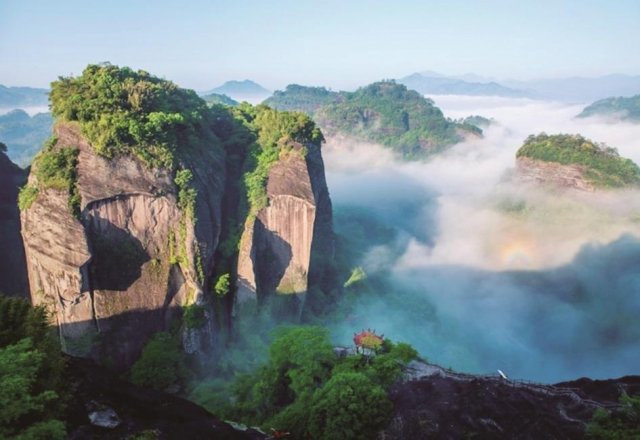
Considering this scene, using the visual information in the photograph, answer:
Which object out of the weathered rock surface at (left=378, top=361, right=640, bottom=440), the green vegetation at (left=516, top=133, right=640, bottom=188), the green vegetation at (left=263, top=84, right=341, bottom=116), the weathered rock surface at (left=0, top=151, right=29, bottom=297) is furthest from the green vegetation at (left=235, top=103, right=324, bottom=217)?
the green vegetation at (left=263, top=84, right=341, bottom=116)

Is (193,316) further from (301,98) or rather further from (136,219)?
(301,98)

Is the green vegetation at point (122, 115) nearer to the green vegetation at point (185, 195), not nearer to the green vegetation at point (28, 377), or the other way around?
the green vegetation at point (185, 195)

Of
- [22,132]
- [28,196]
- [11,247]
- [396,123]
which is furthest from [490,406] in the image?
[22,132]

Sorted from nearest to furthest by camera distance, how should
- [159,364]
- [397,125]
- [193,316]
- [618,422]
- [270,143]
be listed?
[618,422], [159,364], [193,316], [270,143], [397,125]

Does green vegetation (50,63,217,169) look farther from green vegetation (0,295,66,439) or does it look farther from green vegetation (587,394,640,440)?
green vegetation (587,394,640,440)

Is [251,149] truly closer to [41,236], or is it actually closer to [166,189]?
[166,189]

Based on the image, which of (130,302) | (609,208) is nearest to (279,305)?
(130,302)
